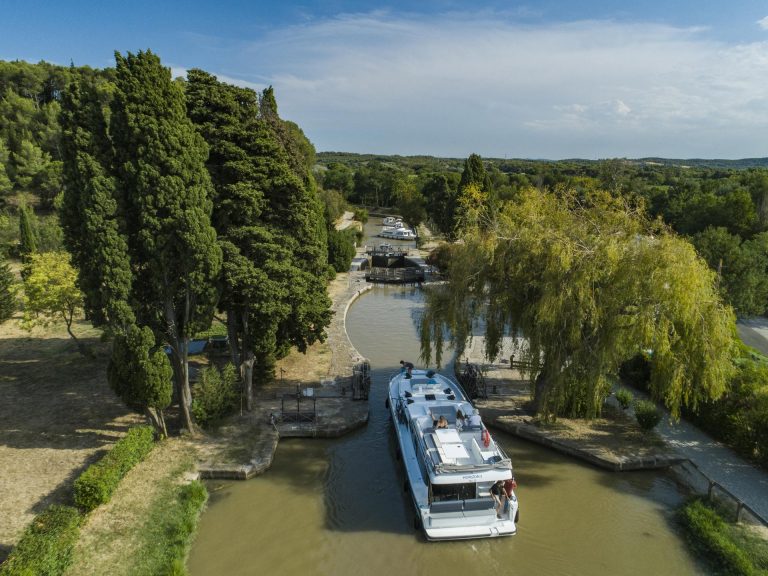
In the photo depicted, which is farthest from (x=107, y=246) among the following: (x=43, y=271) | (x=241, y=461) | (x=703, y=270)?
(x=703, y=270)

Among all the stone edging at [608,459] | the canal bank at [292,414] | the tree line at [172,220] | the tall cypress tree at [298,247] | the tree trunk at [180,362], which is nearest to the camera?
the tree line at [172,220]

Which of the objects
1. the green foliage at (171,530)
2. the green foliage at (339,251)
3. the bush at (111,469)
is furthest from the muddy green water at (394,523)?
the green foliage at (339,251)

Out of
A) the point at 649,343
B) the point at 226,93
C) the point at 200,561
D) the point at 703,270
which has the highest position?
the point at 226,93

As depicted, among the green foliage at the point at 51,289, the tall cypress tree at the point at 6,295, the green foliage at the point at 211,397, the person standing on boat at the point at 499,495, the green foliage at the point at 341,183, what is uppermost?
the green foliage at the point at 341,183

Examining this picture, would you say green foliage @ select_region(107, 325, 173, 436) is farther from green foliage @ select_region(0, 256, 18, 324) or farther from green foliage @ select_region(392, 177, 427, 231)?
green foliage @ select_region(392, 177, 427, 231)

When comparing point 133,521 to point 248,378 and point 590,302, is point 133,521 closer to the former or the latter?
point 248,378

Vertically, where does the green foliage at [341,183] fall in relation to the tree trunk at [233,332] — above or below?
above

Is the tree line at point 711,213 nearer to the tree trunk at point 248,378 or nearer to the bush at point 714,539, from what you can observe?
the bush at point 714,539

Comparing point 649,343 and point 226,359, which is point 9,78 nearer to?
point 226,359
